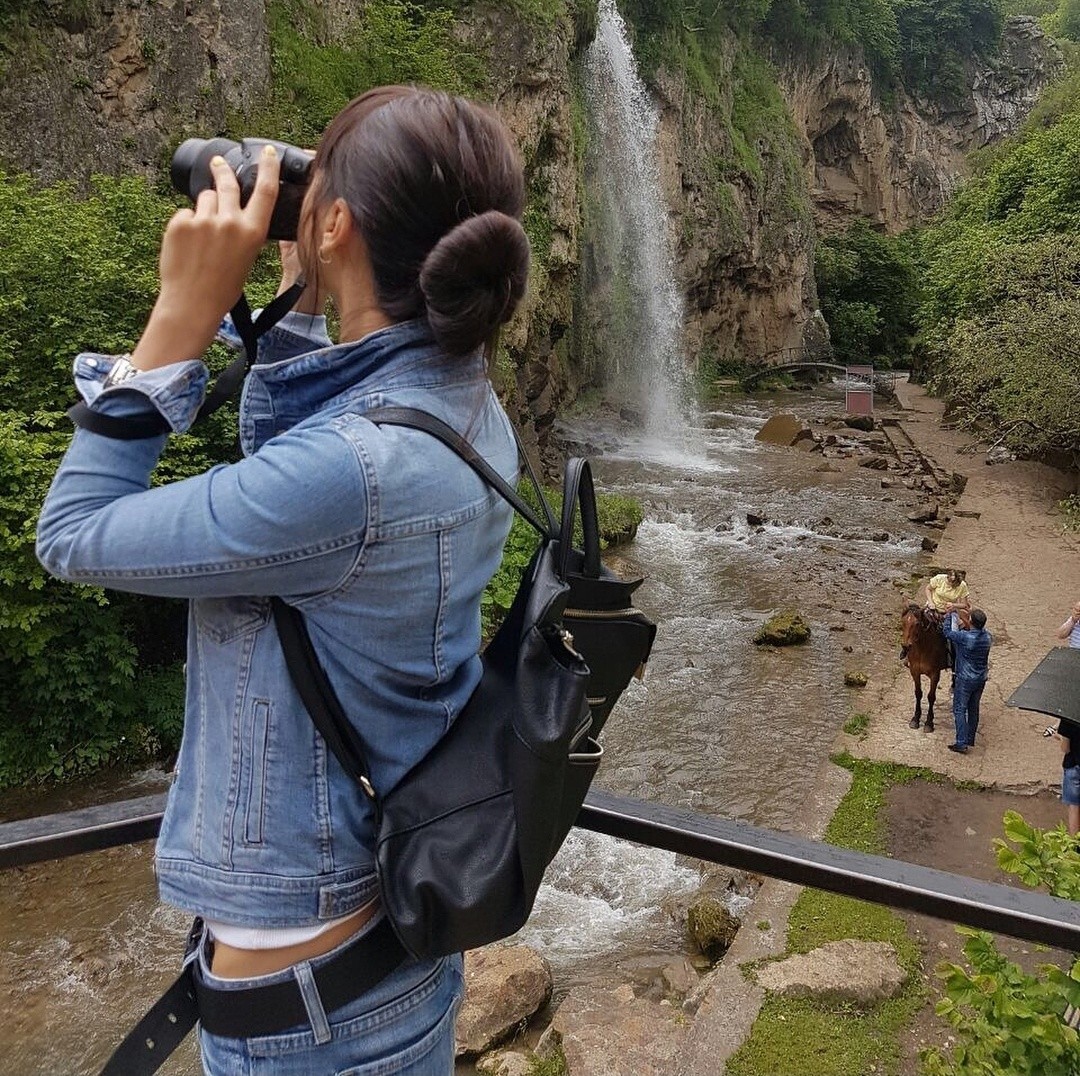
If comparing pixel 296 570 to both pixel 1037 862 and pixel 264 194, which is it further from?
pixel 1037 862

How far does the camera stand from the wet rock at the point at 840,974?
4.47 m

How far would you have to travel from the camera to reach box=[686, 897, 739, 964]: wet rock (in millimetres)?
5684

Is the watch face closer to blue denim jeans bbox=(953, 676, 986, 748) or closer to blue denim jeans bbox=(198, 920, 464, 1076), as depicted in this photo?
blue denim jeans bbox=(198, 920, 464, 1076)

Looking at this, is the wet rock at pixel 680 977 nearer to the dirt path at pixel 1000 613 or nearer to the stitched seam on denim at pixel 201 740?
the dirt path at pixel 1000 613

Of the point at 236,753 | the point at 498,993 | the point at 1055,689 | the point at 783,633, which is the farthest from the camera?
the point at 783,633

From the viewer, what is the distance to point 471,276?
1.05m

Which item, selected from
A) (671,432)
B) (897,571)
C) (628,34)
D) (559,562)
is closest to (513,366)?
(897,571)

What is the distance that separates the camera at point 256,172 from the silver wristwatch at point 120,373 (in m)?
0.22

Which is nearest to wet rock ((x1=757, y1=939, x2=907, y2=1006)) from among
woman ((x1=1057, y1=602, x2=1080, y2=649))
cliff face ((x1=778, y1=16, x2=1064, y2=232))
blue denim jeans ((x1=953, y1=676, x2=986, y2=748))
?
blue denim jeans ((x1=953, y1=676, x2=986, y2=748))

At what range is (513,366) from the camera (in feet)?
45.5

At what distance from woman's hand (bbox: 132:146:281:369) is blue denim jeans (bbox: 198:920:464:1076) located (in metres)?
0.70

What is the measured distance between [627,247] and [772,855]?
78.9 feet

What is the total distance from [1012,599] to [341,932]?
11483 millimetres

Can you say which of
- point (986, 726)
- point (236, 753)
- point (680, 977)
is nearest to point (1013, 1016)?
point (236, 753)
